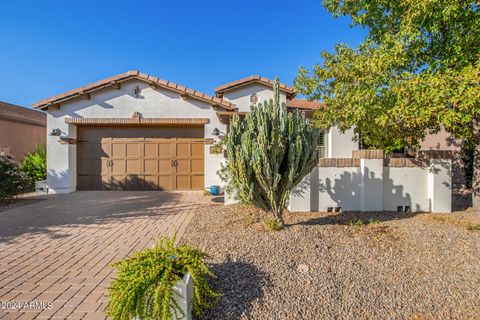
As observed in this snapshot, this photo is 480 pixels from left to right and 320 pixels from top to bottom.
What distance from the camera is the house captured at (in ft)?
31.7

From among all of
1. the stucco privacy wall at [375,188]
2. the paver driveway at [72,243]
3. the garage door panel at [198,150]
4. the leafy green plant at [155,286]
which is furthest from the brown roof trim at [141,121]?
the leafy green plant at [155,286]

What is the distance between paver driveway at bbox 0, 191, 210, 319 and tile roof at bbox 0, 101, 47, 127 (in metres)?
7.29

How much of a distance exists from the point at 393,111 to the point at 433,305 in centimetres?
328

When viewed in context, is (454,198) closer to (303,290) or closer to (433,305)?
(433,305)

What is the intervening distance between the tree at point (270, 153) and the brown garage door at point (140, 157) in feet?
19.9

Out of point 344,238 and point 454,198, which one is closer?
point 344,238

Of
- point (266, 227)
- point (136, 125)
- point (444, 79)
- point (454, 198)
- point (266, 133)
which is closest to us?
point (266, 133)

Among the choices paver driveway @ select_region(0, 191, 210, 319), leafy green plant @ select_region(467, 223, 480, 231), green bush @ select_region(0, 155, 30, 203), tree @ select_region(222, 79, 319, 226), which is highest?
tree @ select_region(222, 79, 319, 226)

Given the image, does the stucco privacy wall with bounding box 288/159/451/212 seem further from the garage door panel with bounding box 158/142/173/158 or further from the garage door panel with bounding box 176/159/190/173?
the garage door panel with bounding box 158/142/173/158

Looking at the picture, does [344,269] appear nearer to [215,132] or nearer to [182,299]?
[182,299]

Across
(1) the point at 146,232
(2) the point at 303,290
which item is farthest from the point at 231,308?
(1) the point at 146,232

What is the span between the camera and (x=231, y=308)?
8.70 ft

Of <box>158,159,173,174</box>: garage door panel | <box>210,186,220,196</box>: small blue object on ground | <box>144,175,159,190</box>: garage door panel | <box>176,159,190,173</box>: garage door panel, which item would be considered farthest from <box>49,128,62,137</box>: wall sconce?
<box>210,186,220,196</box>: small blue object on ground

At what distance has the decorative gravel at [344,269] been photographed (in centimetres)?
271
